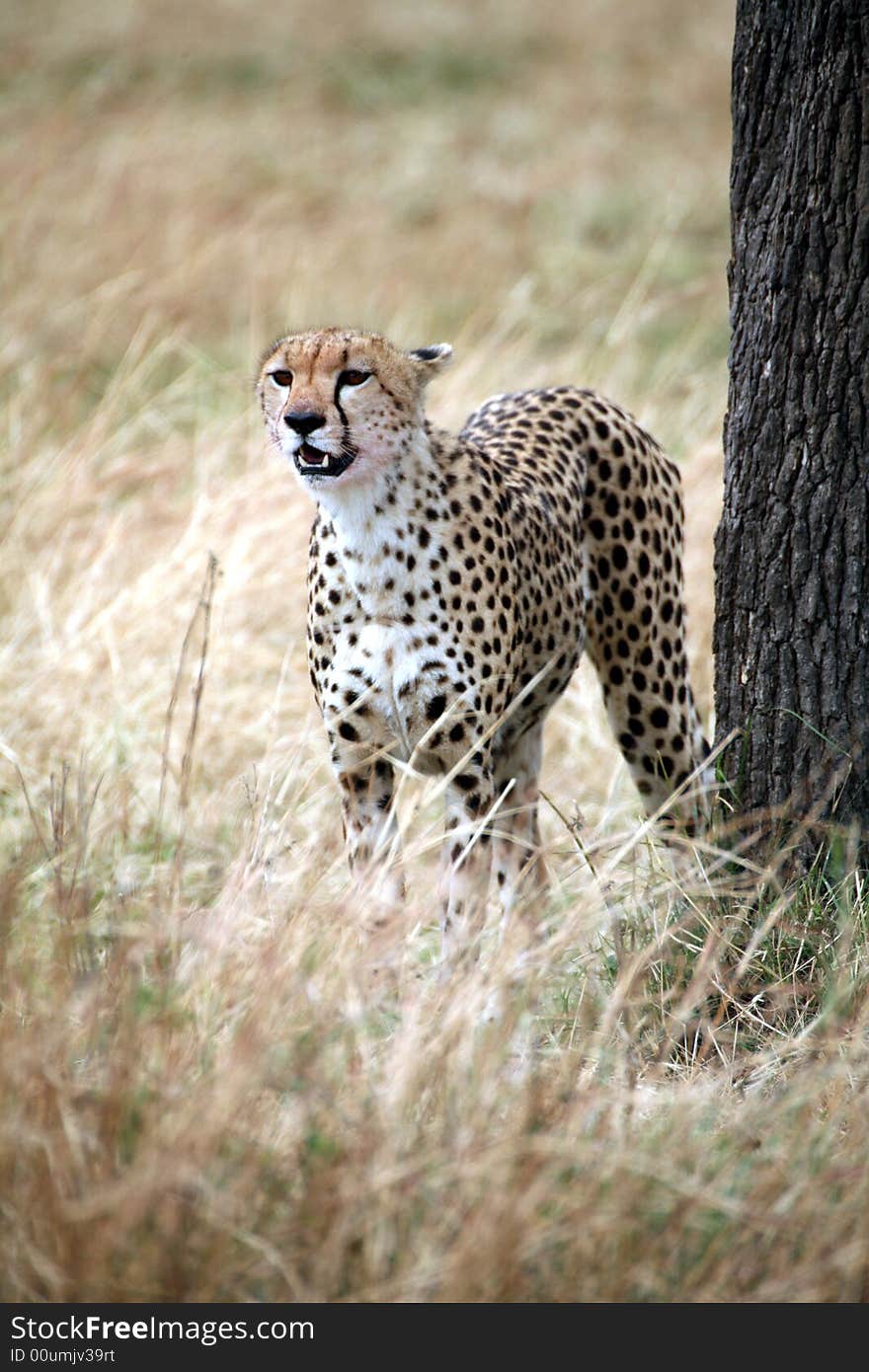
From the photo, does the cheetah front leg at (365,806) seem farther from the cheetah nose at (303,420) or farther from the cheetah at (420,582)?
the cheetah nose at (303,420)

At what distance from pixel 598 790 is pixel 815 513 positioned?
4.05ft

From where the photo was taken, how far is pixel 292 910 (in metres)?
2.20

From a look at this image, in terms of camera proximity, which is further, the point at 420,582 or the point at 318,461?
the point at 420,582

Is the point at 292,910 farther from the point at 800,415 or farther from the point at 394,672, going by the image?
the point at 800,415

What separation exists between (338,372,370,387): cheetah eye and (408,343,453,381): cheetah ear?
0.16 meters

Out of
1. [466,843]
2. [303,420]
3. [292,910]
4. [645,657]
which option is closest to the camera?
[292,910]

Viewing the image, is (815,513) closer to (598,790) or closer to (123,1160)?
(598,790)

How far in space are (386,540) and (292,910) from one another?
81cm

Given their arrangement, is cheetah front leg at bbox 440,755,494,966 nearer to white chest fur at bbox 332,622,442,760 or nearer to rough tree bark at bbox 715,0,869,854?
white chest fur at bbox 332,622,442,760

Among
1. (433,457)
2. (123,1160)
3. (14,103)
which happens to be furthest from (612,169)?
(123,1160)

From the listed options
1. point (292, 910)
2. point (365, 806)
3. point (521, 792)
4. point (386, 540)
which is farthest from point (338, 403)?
point (521, 792)

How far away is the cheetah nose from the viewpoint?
8.67 feet

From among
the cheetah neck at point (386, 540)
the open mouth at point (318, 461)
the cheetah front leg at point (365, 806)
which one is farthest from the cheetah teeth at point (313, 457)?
Result: the cheetah front leg at point (365, 806)

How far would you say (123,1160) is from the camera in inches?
72.5
